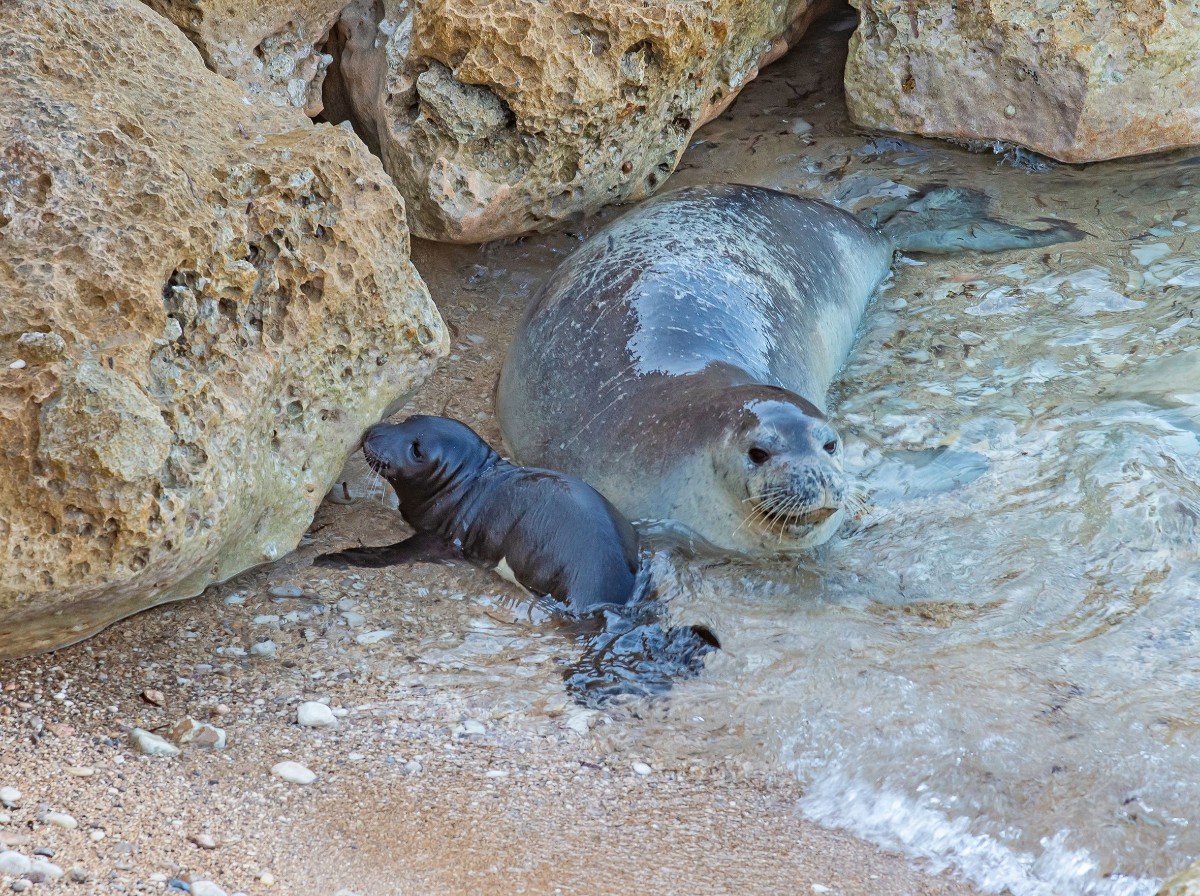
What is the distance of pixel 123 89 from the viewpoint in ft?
12.3

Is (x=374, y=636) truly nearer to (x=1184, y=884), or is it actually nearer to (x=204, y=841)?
(x=204, y=841)

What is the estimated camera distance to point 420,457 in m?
4.50

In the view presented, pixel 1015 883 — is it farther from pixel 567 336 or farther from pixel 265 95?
pixel 265 95

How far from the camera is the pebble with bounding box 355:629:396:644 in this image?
12.1 feet

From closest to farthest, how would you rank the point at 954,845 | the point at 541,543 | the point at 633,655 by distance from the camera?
the point at 954,845, the point at 633,655, the point at 541,543

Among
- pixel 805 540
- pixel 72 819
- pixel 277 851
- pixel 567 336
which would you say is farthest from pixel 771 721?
pixel 567 336

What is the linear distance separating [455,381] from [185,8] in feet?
5.69

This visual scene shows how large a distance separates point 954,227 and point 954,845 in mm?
3765

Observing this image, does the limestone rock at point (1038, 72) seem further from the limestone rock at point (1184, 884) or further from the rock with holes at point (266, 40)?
the limestone rock at point (1184, 884)

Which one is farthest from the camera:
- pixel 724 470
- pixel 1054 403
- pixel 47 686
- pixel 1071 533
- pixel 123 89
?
pixel 1054 403

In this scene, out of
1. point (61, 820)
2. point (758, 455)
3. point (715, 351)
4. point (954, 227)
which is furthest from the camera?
point (954, 227)

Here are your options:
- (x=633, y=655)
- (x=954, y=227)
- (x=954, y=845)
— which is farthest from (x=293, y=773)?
(x=954, y=227)

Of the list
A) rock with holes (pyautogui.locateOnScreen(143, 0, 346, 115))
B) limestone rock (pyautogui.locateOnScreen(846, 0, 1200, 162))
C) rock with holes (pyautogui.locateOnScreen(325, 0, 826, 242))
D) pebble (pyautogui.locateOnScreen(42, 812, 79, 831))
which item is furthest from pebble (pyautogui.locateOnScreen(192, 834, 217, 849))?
limestone rock (pyautogui.locateOnScreen(846, 0, 1200, 162))

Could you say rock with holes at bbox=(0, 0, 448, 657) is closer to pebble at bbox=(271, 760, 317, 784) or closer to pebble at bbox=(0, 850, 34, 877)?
pebble at bbox=(271, 760, 317, 784)
